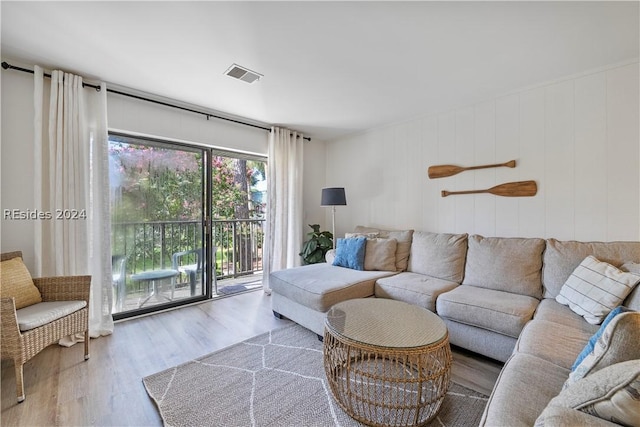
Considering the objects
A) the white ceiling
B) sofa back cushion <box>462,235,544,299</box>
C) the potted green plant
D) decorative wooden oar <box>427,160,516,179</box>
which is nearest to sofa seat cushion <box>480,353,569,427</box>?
sofa back cushion <box>462,235,544,299</box>

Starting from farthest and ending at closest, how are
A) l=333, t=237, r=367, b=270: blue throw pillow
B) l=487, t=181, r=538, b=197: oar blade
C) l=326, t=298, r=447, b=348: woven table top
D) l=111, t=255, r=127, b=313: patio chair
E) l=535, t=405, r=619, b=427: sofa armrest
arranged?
l=333, t=237, r=367, b=270: blue throw pillow
l=111, t=255, r=127, b=313: patio chair
l=487, t=181, r=538, b=197: oar blade
l=326, t=298, r=447, b=348: woven table top
l=535, t=405, r=619, b=427: sofa armrest

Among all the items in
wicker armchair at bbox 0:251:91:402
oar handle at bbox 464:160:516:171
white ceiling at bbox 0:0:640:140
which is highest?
white ceiling at bbox 0:0:640:140

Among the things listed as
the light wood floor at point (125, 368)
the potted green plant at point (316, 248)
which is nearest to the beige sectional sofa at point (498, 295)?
the light wood floor at point (125, 368)

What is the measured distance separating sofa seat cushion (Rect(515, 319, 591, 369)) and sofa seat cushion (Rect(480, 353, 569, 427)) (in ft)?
0.23

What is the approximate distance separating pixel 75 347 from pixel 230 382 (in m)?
1.52

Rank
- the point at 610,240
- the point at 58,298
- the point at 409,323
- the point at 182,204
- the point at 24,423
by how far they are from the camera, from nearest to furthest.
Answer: the point at 24,423, the point at 409,323, the point at 58,298, the point at 610,240, the point at 182,204

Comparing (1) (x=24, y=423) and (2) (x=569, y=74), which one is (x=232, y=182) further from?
(2) (x=569, y=74)

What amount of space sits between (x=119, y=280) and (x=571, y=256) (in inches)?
164

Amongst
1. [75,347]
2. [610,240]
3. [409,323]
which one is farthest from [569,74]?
[75,347]

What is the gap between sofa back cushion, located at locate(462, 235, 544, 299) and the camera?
225 centimetres

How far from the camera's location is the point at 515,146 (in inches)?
106

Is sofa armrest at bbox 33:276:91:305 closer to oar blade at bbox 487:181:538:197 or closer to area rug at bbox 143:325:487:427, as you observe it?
area rug at bbox 143:325:487:427

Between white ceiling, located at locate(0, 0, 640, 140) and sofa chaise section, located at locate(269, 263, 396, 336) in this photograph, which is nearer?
white ceiling, located at locate(0, 0, 640, 140)

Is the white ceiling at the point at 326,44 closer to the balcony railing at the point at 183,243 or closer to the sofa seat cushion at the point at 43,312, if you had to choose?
the balcony railing at the point at 183,243
